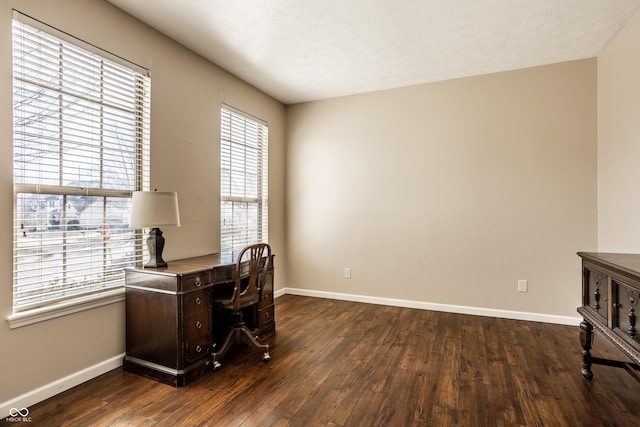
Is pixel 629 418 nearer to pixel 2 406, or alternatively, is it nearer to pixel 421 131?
pixel 421 131

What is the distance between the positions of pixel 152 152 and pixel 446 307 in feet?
11.7

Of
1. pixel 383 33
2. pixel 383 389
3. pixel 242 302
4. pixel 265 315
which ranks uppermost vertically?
pixel 383 33

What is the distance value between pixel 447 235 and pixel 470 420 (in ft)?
7.70

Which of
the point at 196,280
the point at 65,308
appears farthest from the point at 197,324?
the point at 65,308

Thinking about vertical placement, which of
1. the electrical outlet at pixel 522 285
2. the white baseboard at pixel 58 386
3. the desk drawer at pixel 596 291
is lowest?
the white baseboard at pixel 58 386

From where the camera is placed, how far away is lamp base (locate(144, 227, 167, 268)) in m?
2.51

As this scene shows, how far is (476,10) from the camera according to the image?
2533mm

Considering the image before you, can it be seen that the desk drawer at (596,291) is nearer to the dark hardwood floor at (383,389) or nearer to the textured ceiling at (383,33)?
the dark hardwood floor at (383,389)

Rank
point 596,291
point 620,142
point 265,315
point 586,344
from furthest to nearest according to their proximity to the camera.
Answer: point 265,315 → point 620,142 → point 586,344 → point 596,291

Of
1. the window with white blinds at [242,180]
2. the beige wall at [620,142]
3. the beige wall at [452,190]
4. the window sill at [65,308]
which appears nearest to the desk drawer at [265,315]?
the window with white blinds at [242,180]

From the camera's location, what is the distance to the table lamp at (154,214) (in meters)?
2.36

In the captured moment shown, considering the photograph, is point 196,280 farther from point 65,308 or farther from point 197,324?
point 65,308

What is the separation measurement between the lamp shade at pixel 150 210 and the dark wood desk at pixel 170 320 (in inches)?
13.7

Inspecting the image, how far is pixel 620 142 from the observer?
2.90 m
